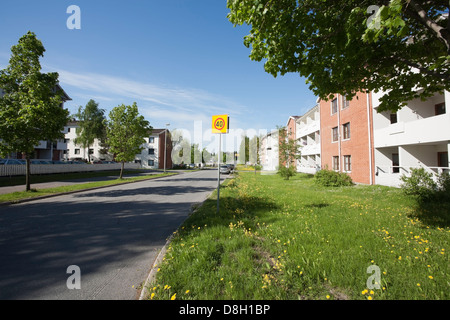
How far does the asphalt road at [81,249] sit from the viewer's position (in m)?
2.82

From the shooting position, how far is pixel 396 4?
2781 mm

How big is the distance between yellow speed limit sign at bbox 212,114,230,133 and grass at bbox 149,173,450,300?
2.93 metres

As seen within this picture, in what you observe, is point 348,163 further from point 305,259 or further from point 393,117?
→ point 305,259

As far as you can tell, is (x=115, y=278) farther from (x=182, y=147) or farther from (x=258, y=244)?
(x=182, y=147)

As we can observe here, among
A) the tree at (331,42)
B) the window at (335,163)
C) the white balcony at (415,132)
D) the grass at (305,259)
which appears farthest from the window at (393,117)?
the grass at (305,259)

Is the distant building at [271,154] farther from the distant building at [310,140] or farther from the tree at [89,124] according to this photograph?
the tree at [89,124]

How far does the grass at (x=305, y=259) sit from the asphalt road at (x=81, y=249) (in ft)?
2.00

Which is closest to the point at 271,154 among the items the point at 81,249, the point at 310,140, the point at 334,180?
the point at 310,140

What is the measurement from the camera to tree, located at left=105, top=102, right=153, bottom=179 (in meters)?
20.2

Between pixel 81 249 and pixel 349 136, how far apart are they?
67.9ft

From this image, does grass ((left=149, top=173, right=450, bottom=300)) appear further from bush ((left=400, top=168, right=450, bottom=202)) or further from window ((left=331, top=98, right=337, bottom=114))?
window ((left=331, top=98, right=337, bottom=114))
